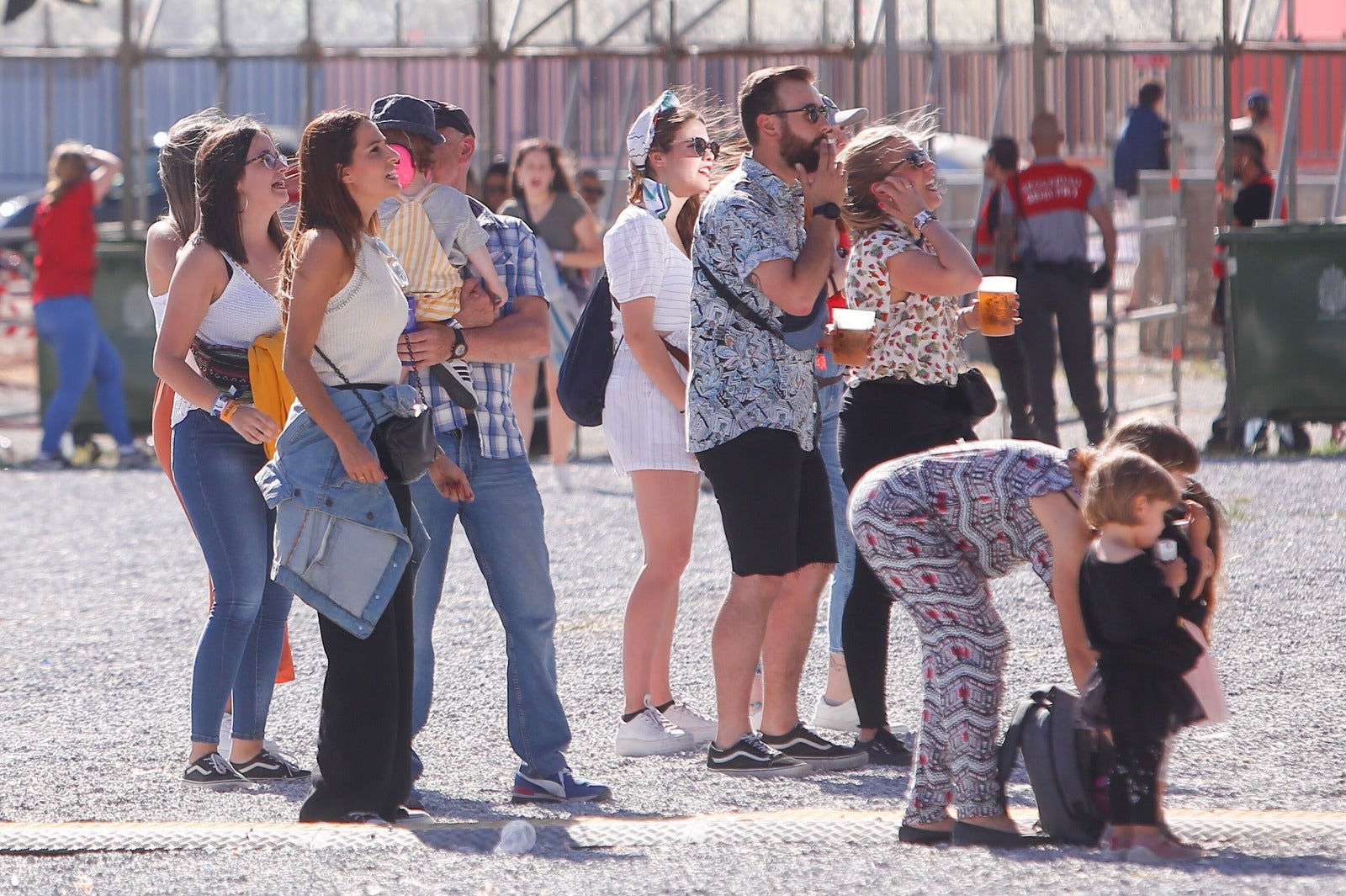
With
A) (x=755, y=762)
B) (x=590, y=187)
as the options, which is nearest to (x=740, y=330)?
(x=755, y=762)

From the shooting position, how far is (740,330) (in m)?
4.76

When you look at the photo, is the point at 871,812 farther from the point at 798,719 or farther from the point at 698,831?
the point at 798,719

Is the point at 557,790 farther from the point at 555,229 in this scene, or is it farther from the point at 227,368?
the point at 555,229

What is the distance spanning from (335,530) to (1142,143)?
43.4 feet

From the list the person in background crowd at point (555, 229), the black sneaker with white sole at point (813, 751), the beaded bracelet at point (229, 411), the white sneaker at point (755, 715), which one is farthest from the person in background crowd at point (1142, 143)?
the beaded bracelet at point (229, 411)

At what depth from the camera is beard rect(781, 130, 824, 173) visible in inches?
187

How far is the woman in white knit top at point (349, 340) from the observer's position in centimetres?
421

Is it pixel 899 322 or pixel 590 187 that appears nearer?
pixel 899 322

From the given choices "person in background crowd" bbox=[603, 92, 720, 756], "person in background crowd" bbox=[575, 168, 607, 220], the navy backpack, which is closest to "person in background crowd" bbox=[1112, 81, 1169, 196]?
"person in background crowd" bbox=[575, 168, 607, 220]

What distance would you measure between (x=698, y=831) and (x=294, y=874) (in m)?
0.90

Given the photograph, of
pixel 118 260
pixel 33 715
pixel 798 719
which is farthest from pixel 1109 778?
pixel 118 260

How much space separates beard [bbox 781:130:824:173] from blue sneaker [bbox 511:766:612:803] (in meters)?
1.65

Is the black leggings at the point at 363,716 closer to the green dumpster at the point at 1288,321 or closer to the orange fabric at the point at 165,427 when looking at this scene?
the orange fabric at the point at 165,427

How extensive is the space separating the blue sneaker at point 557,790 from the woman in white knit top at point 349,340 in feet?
1.44
